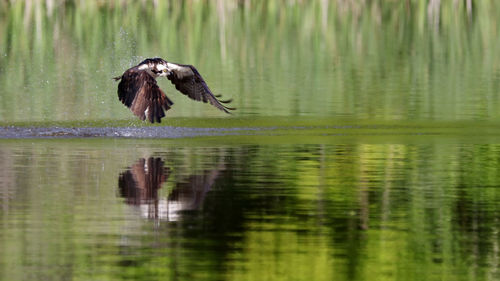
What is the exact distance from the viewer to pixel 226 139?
765 inches

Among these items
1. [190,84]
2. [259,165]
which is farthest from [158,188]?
[190,84]

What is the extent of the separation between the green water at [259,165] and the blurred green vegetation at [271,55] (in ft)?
0.39

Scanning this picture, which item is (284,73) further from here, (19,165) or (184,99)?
(19,165)

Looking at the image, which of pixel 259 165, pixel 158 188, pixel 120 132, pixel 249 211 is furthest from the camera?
pixel 120 132

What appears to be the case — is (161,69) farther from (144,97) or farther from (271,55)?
(271,55)

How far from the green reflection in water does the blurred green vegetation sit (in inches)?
187

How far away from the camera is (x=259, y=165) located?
1645 centimetres

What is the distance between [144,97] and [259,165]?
2.57m

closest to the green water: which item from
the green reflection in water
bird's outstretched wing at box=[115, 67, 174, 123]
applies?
the green reflection in water

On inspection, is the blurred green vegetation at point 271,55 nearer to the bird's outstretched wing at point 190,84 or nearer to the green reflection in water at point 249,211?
the bird's outstretched wing at point 190,84

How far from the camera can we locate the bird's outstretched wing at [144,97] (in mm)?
18359

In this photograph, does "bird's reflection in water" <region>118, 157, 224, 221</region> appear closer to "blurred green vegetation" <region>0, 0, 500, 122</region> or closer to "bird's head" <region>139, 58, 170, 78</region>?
"bird's head" <region>139, 58, 170, 78</region>

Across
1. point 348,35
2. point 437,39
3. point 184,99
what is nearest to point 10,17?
point 348,35

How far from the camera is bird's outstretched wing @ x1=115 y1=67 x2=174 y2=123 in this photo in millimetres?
18359
